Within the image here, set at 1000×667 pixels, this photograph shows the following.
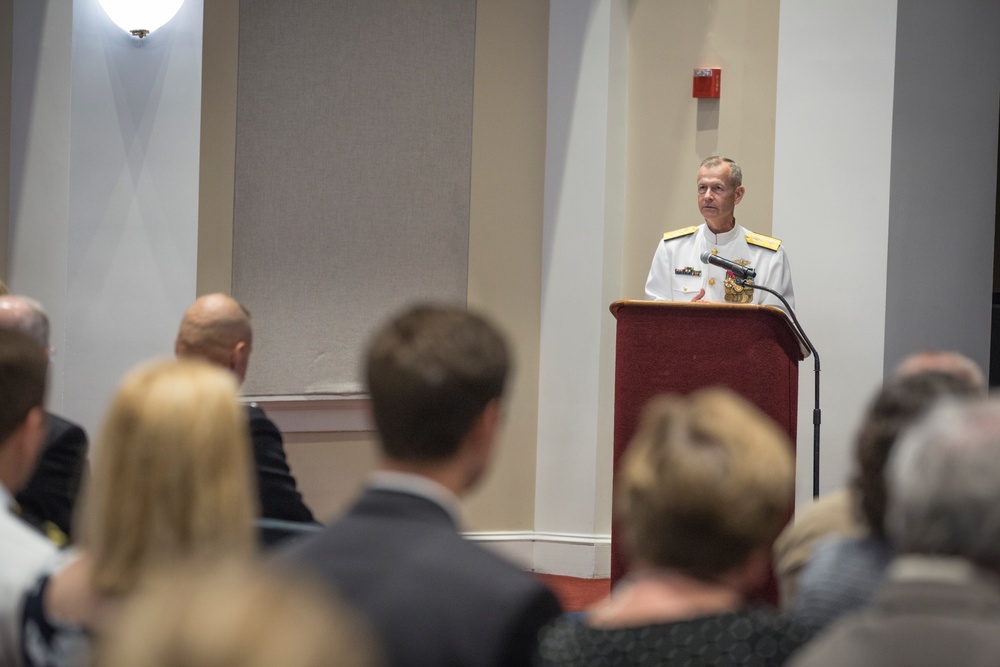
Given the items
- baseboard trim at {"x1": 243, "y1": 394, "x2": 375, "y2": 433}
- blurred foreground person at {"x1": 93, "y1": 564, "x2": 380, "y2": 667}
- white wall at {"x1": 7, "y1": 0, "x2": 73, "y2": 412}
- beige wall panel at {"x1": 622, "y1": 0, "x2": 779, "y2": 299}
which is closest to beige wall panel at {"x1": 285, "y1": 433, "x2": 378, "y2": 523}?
baseboard trim at {"x1": 243, "y1": 394, "x2": 375, "y2": 433}

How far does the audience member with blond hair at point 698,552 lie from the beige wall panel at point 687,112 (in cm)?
445

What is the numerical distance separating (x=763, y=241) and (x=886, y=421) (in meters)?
3.78

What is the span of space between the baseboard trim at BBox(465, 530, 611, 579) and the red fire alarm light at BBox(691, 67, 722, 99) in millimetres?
2214

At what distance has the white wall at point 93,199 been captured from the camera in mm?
4988

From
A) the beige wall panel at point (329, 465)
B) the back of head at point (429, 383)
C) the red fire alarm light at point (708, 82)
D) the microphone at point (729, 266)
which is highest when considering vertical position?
the red fire alarm light at point (708, 82)

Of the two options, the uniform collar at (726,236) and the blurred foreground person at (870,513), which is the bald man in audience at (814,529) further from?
the uniform collar at (726,236)

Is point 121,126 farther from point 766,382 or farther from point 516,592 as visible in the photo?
point 516,592

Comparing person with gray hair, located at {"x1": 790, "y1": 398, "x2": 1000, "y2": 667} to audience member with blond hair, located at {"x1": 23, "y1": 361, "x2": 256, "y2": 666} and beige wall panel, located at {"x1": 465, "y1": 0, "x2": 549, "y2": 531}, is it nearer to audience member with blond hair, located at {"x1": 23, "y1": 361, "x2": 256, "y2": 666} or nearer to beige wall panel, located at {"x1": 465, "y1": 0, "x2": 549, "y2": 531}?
audience member with blond hair, located at {"x1": 23, "y1": 361, "x2": 256, "y2": 666}

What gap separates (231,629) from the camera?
70 cm

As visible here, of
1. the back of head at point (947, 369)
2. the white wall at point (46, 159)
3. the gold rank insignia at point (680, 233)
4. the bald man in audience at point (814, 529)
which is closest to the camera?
the back of head at point (947, 369)

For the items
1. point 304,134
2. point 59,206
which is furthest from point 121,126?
point 304,134

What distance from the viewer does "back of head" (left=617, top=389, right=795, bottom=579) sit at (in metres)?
1.52

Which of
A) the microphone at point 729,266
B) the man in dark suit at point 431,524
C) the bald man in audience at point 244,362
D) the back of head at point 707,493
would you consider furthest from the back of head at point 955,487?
the microphone at point 729,266

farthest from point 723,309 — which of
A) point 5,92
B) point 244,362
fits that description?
point 5,92
